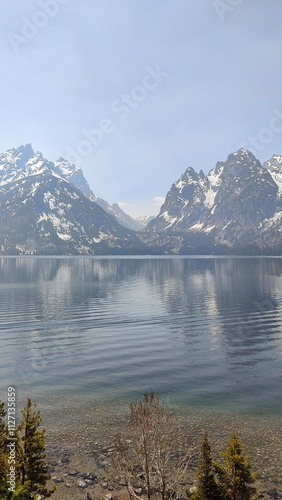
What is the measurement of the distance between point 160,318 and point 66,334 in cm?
2602

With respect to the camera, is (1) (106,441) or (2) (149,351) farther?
(2) (149,351)

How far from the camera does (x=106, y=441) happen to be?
101ft

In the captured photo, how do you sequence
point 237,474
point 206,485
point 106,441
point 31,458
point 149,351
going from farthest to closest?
point 149,351 → point 106,441 → point 31,458 → point 206,485 → point 237,474

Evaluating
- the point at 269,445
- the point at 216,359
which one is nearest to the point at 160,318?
the point at 216,359

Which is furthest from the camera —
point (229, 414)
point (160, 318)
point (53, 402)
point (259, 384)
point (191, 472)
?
point (160, 318)

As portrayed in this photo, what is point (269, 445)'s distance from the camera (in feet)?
98.3

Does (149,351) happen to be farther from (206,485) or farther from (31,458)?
(206,485)

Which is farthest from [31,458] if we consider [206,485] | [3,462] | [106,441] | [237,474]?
[237,474]

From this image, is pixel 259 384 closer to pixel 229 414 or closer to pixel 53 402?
pixel 229 414

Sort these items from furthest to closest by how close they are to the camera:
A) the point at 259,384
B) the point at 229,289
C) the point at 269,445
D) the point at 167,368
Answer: the point at 229,289
the point at 167,368
the point at 259,384
the point at 269,445

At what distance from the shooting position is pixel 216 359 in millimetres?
55375

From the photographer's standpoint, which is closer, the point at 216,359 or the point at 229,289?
the point at 216,359

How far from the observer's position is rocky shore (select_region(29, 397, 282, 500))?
24.8 meters

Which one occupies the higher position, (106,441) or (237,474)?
(237,474)
